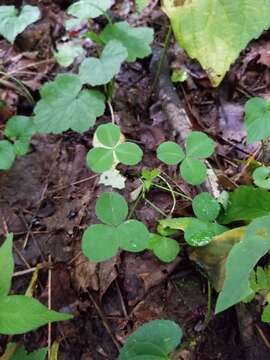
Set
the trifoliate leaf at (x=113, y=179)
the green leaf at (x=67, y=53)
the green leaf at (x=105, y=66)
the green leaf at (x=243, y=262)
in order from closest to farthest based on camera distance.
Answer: the green leaf at (x=243, y=262), the trifoliate leaf at (x=113, y=179), the green leaf at (x=105, y=66), the green leaf at (x=67, y=53)

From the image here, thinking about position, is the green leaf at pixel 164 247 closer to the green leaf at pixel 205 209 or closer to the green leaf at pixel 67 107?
the green leaf at pixel 205 209

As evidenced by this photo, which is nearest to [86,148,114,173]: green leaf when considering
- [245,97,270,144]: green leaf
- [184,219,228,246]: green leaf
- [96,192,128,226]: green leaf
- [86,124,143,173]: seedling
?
[86,124,143,173]: seedling

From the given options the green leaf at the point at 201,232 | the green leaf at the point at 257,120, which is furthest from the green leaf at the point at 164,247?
the green leaf at the point at 257,120

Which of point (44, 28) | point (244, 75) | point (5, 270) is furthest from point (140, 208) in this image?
point (44, 28)

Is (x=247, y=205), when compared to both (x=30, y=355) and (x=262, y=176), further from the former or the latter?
(x=30, y=355)

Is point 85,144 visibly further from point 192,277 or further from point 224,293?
point 224,293

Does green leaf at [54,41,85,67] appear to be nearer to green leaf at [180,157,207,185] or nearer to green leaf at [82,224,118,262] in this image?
green leaf at [180,157,207,185]

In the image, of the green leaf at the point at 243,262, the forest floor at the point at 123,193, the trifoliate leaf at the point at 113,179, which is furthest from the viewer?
the trifoliate leaf at the point at 113,179
